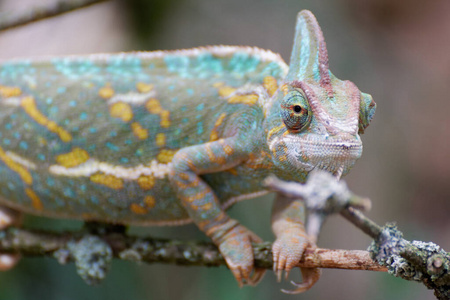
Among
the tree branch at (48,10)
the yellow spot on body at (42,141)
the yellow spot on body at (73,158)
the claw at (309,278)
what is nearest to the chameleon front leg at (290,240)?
the claw at (309,278)

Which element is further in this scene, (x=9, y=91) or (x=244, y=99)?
(x=9, y=91)

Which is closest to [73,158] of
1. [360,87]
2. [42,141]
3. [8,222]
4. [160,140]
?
→ [42,141]

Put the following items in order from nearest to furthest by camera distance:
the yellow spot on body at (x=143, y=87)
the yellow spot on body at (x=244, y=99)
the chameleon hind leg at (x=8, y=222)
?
the yellow spot on body at (x=244, y=99) → the yellow spot on body at (x=143, y=87) → the chameleon hind leg at (x=8, y=222)

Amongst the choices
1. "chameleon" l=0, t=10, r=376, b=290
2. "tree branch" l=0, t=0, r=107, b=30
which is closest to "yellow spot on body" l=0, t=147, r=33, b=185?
"chameleon" l=0, t=10, r=376, b=290

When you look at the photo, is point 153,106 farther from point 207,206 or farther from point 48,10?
point 48,10

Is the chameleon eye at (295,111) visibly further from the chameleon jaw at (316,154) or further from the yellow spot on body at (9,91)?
the yellow spot on body at (9,91)

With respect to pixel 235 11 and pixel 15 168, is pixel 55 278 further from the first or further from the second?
pixel 235 11

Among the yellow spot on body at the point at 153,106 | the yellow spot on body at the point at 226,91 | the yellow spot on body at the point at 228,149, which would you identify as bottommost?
the yellow spot on body at the point at 228,149
